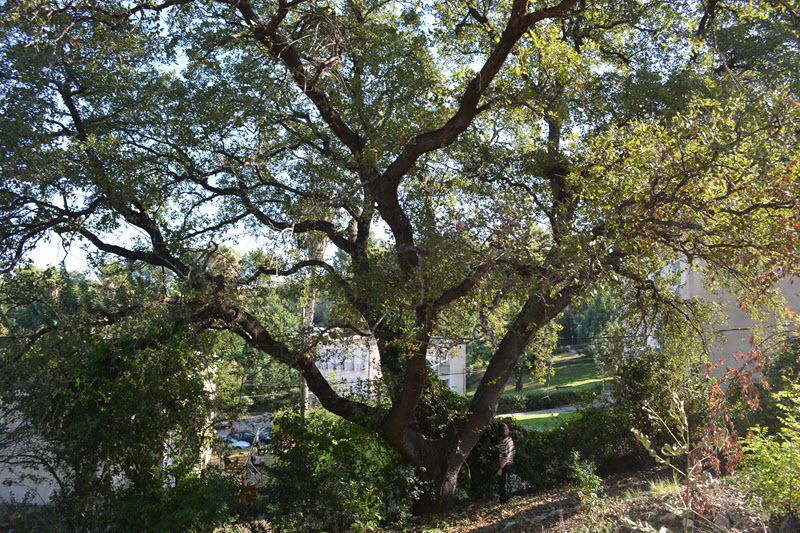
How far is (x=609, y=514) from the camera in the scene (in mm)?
6047

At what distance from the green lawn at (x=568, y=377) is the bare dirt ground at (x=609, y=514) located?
3264cm

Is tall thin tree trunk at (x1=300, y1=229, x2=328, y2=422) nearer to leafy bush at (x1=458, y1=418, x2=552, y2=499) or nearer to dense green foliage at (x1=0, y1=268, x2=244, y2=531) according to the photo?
dense green foliage at (x1=0, y1=268, x2=244, y2=531)

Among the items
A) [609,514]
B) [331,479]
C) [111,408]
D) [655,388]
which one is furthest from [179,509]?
[655,388]

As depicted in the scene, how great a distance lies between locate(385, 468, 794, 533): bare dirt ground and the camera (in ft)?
15.8

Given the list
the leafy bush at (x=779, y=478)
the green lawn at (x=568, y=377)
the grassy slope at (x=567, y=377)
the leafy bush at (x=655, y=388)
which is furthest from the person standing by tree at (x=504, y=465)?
the green lawn at (x=568, y=377)

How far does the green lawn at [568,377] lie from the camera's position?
4419 cm

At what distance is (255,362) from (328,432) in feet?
5.21

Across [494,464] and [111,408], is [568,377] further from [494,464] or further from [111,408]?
[111,408]

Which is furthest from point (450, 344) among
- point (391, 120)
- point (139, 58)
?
point (139, 58)

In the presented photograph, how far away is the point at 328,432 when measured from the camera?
9016 mm

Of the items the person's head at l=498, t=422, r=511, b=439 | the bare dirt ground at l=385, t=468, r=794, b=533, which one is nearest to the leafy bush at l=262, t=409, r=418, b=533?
the bare dirt ground at l=385, t=468, r=794, b=533

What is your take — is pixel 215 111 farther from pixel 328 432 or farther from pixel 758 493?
pixel 758 493

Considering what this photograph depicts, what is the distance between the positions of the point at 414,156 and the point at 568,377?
143 ft

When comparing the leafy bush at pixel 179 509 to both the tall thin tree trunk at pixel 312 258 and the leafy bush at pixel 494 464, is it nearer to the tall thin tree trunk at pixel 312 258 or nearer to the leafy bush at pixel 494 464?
the tall thin tree trunk at pixel 312 258
